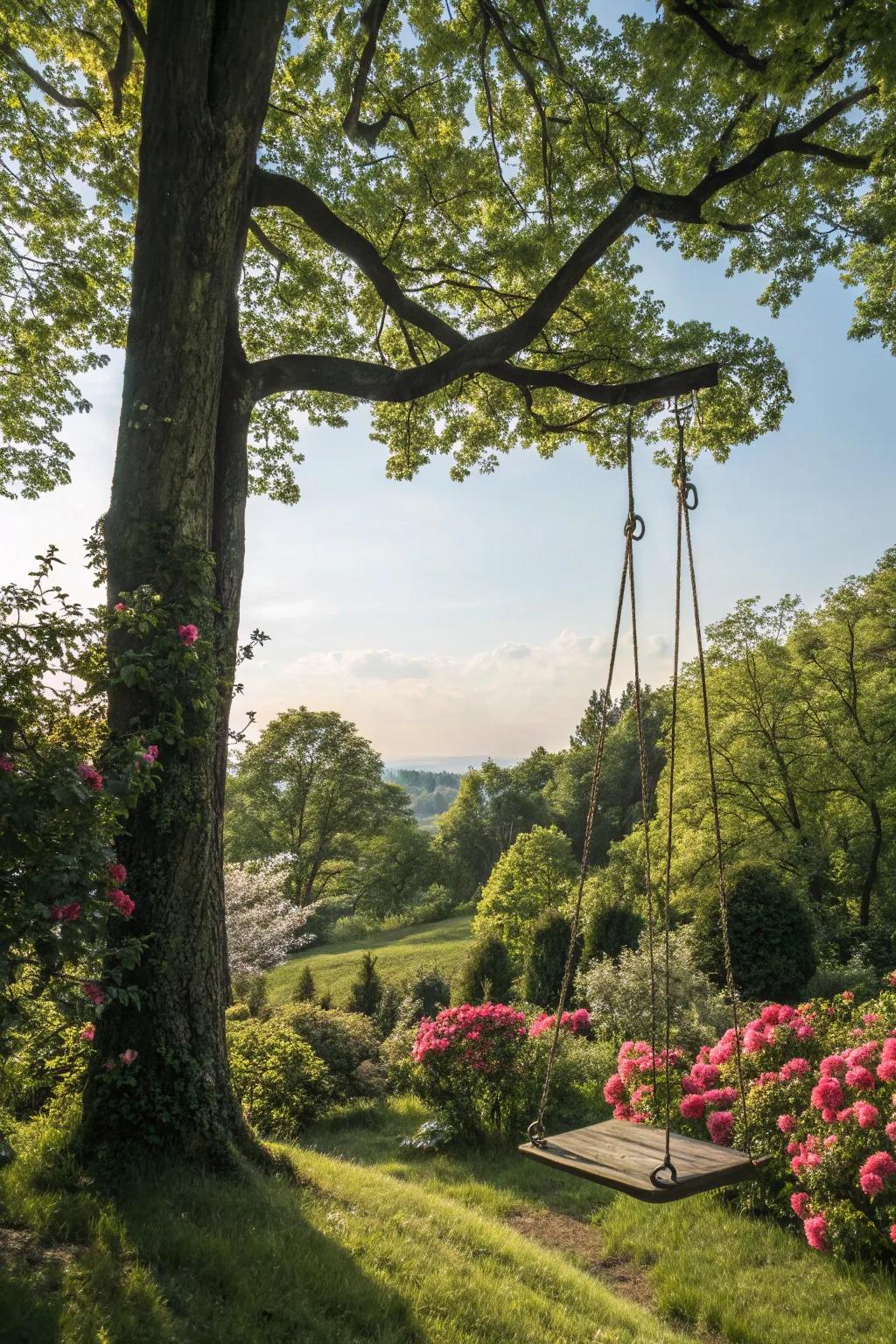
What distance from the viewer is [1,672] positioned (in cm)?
379

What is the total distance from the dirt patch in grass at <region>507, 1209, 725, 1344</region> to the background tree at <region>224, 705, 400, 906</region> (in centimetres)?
2616

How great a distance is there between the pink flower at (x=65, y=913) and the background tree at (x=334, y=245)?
1.38m

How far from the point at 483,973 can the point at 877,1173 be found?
10.2 meters

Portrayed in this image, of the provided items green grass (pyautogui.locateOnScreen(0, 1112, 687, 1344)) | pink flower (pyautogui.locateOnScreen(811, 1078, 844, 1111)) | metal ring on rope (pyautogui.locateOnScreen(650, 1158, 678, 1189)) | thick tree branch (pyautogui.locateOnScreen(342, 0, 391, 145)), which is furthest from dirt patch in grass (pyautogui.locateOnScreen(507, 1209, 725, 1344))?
thick tree branch (pyautogui.locateOnScreen(342, 0, 391, 145))

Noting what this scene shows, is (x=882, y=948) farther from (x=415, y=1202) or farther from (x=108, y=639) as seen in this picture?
(x=108, y=639)

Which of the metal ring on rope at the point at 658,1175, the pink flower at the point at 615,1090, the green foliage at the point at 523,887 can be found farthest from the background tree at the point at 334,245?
the green foliage at the point at 523,887

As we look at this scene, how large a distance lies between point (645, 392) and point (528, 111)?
4849 millimetres

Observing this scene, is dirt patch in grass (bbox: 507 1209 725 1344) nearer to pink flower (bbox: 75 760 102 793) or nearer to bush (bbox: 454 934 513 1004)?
pink flower (bbox: 75 760 102 793)

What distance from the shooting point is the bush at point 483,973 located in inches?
575

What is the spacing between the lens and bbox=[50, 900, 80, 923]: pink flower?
3207 millimetres

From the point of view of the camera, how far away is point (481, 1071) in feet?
28.2

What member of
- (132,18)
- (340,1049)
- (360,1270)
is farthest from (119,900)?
(340,1049)

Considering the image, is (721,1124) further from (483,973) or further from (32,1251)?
(483,973)

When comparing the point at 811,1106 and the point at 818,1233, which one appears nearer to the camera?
the point at 818,1233
